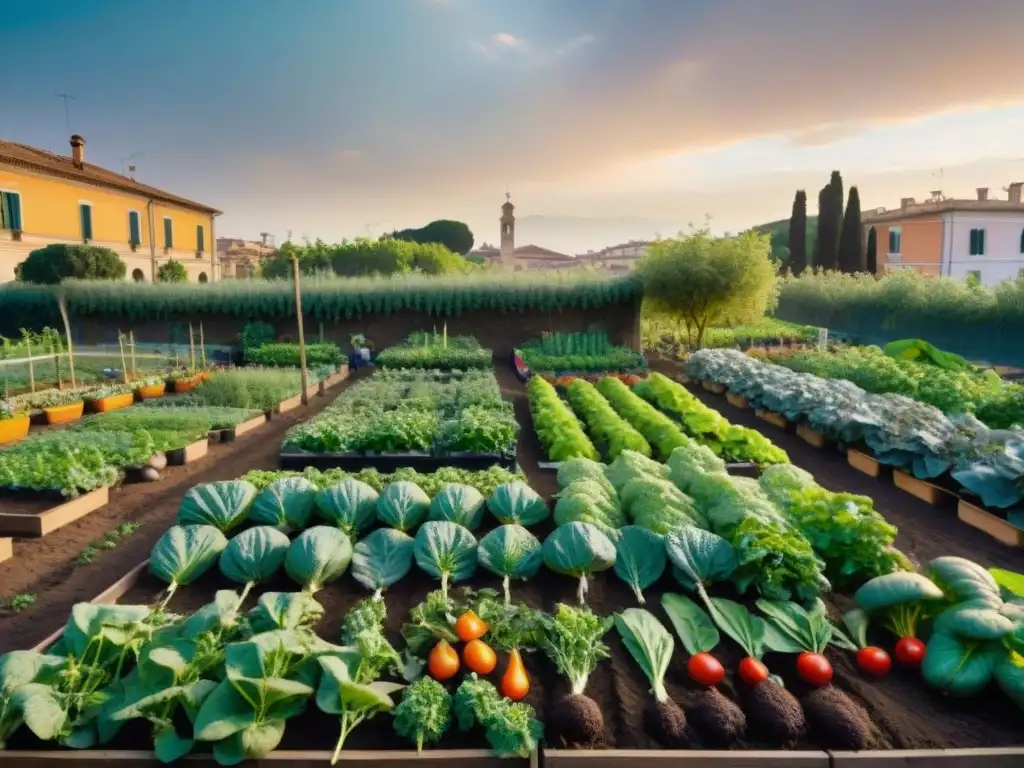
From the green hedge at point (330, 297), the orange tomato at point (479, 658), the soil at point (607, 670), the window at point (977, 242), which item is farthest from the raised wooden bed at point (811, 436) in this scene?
the window at point (977, 242)

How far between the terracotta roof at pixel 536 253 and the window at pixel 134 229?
167 ft

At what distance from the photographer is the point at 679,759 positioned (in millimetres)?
2859

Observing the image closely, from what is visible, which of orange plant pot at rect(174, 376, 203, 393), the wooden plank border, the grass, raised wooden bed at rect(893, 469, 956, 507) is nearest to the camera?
the wooden plank border

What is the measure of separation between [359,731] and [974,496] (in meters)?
6.01

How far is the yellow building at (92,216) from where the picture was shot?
24891 millimetres

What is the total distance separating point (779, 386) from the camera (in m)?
10.7

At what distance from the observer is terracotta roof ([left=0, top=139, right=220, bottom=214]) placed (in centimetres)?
2536

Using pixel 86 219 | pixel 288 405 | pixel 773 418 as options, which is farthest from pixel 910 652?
pixel 86 219

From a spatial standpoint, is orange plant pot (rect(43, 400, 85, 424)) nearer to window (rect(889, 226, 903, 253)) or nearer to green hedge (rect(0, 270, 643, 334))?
green hedge (rect(0, 270, 643, 334))

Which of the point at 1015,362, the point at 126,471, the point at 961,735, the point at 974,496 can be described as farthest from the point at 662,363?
the point at 961,735

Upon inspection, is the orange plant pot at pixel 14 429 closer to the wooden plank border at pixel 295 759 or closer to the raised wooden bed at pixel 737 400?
the wooden plank border at pixel 295 759

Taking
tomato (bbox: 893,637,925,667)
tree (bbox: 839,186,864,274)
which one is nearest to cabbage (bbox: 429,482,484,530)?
tomato (bbox: 893,637,925,667)

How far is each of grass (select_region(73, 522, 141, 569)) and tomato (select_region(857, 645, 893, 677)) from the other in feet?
17.3

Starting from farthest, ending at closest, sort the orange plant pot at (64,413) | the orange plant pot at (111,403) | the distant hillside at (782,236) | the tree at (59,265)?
the distant hillside at (782,236), the tree at (59,265), the orange plant pot at (111,403), the orange plant pot at (64,413)
